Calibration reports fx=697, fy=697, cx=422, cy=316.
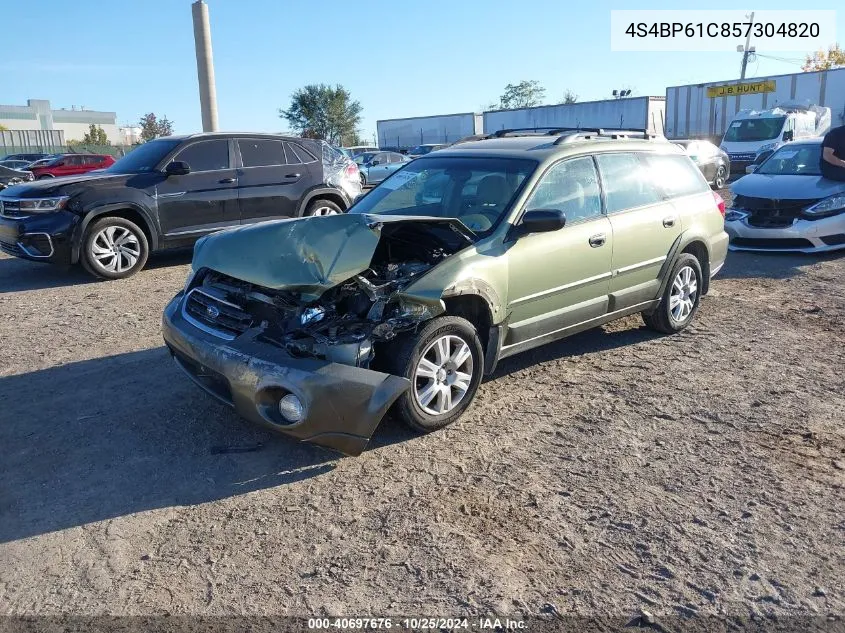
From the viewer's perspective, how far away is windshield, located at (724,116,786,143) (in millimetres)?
24000

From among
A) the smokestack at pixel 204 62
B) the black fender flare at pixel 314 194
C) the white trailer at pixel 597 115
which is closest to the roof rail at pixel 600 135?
the black fender flare at pixel 314 194

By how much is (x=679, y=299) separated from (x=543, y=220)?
2323mm

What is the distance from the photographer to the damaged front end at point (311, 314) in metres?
3.66

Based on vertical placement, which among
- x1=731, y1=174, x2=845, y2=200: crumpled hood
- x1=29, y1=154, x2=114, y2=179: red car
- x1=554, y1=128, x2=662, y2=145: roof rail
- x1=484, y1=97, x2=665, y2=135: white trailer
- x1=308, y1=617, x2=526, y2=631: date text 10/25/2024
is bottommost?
x1=308, y1=617, x2=526, y2=631: date text 10/25/2024

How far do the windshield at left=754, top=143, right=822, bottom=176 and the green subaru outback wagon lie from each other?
552cm

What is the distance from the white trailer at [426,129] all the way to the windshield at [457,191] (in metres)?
41.8

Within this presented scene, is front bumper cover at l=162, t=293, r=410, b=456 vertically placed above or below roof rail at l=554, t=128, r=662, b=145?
below

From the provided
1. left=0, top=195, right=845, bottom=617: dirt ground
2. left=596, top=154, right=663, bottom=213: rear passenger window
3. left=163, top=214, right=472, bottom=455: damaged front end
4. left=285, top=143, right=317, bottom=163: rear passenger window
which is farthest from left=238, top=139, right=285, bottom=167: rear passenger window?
left=596, top=154, right=663, bottom=213: rear passenger window

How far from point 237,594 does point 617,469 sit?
6.96 ft

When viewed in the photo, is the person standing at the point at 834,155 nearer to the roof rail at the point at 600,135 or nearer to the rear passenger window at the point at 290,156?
the roof rail at the point at 600,135

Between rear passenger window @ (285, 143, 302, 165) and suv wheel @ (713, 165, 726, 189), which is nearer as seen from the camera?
rear passenger window @ (285, 143, 302, 165)

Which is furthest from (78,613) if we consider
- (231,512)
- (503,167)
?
(503,167)

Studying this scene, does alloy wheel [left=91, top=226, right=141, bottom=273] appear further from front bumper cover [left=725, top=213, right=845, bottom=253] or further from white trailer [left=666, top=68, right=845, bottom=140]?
Answer: white trailer [left=666, top=68, right=845, bottom=140]

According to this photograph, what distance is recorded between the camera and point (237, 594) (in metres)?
2.83
